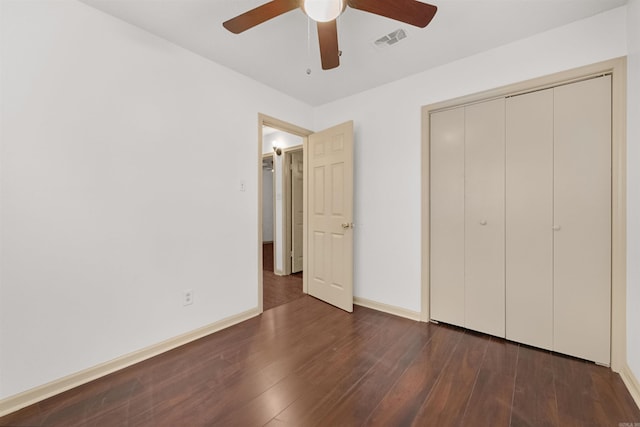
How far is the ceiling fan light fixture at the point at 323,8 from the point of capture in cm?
132

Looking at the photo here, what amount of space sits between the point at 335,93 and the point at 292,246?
8.09ft

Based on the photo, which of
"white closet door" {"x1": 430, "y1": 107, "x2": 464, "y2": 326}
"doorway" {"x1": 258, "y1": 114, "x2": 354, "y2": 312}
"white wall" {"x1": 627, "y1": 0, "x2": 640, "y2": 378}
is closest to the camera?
"white wall" {"x1": 627, "y1": 0, "x2": 640, "y2": 378}

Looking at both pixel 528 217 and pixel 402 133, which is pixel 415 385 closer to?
pixel 528 217

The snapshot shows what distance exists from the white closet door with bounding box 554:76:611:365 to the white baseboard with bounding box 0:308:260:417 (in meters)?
2.84

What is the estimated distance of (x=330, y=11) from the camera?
1.36 m

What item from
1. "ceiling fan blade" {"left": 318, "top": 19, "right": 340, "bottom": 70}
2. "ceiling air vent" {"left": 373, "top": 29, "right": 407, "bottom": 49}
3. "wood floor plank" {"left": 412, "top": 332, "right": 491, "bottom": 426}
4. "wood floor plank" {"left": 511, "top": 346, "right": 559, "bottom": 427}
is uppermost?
"ceiling air vent" {"left": 373, "top": 29, "right": 407, "bottom": 49}

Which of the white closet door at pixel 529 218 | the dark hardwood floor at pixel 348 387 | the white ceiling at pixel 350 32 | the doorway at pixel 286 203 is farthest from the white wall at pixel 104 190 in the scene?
the white closet door at pixel 529 218

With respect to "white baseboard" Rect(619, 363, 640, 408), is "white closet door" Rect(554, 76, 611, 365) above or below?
above

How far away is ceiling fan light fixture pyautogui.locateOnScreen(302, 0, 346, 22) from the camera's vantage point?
4.34ft

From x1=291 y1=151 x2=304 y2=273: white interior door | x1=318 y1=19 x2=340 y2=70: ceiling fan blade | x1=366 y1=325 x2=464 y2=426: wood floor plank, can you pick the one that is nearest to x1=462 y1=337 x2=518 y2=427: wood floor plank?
x1=366 y1=325 x2=464 y2=426: wood floor plank

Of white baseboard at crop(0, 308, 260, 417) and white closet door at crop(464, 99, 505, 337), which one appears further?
white closet door at crop(464, 99, 505, 337)

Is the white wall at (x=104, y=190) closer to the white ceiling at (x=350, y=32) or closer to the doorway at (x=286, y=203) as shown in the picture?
the white ceiling at (x=350, y=32)

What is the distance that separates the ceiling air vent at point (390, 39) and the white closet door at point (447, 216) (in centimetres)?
80

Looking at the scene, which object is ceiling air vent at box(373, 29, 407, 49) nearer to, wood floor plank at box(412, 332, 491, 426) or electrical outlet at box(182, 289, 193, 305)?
wood floor plank at box(412, 332, 491, 426)
